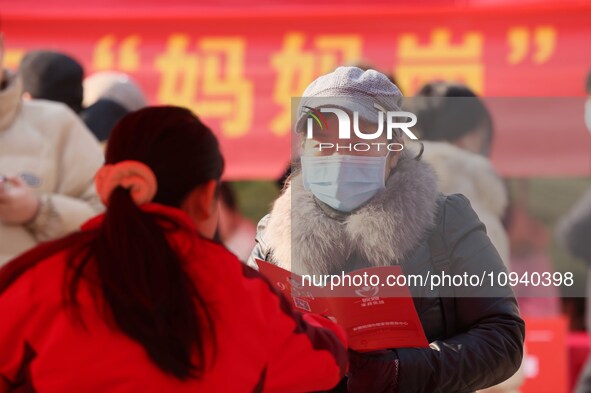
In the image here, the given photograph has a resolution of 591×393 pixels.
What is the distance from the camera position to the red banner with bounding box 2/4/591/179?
471 centimetres

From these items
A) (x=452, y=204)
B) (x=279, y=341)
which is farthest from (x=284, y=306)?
(x=452, y=204)

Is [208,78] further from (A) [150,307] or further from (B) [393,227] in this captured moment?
(A) [150,307]

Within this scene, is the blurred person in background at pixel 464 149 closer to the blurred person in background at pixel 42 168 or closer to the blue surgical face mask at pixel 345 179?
the blue surgical face mask at pixel 345 179

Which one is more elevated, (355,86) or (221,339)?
(355,86)

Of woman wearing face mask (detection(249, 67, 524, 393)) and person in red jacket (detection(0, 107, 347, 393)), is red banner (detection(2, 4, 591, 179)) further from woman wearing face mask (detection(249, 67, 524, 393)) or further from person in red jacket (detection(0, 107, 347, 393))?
person in red jacket (detection(0, 107, 347, 393))

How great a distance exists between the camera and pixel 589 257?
350 centimetres

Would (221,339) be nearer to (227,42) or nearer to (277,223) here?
(277,223)

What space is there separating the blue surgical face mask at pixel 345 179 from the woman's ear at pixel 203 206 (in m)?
0.24

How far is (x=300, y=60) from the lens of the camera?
16.0 feet

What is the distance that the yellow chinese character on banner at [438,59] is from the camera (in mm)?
4703

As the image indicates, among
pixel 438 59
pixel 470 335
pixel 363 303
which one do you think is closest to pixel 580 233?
pixel 438 59

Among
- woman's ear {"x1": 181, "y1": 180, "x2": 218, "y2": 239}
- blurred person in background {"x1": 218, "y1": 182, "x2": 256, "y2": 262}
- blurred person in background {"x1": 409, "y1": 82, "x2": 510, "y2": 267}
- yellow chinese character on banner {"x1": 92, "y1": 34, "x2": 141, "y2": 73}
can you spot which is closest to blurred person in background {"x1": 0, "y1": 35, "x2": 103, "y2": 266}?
blurred person in background {"x1": 409, "y1": 82, "x2": 510, "y2": 267}

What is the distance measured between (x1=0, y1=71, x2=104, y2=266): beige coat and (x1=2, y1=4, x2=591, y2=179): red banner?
4.33 feet

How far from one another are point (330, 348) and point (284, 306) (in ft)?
0.37
